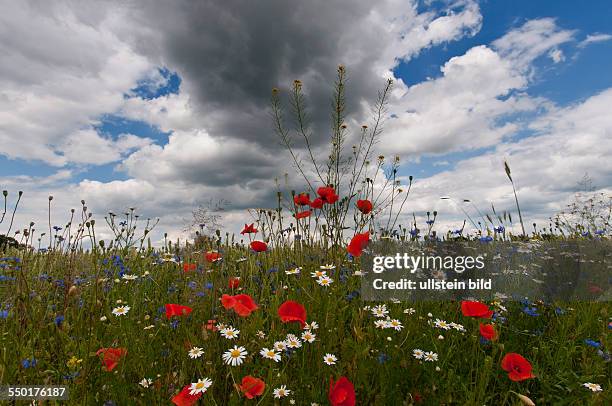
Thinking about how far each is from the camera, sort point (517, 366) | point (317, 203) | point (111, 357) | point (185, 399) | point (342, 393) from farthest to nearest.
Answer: point (317, 203) < point (111, 357) < point (517, 366) < point (185, 399) < point (342, 393)

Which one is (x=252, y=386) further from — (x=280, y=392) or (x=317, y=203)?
(x=317, y=203)

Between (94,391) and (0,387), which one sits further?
(94,391)

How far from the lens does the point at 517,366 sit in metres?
2.24

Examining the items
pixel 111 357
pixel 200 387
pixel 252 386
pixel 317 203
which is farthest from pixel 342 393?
pixel 317 203

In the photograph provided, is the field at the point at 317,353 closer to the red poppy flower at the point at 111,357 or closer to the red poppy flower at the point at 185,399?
the red poppy flower at the point at 111,357

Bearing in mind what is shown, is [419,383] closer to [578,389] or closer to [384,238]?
[578,389]

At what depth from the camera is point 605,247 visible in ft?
17.7

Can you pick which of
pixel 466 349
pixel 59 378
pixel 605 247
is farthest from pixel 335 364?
pixel 605 247

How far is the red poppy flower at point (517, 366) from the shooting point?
86.0 inches

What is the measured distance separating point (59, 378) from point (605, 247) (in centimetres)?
621

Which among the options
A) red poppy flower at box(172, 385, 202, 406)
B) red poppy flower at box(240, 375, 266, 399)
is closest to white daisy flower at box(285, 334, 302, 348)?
red poppy flower at box(240, 375, 266, 399)

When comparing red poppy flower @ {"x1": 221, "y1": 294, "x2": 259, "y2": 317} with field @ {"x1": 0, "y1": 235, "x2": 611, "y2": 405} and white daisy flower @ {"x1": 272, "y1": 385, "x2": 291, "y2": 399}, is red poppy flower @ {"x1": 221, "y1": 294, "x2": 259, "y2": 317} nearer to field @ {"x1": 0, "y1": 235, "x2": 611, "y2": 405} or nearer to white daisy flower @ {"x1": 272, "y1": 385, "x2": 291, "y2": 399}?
field @ {"x1": 0, "y1": 235, "x2": 611, "y2": 405}

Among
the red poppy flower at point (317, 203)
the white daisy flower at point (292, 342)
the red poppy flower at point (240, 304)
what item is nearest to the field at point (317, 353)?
the white daisy flower at point (292, 342)

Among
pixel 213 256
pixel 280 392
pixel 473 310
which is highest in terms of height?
pixel 213 256
